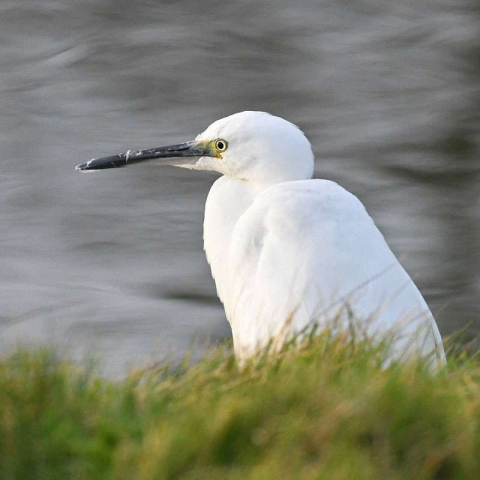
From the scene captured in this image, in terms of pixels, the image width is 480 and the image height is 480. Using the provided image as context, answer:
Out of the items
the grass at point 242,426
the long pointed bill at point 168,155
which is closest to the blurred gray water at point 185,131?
the long pointed bill at point 168,155

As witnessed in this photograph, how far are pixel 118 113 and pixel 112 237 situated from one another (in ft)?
6.48

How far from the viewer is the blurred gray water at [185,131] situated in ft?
24.4

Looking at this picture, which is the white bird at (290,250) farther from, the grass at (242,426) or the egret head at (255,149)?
the grass at (242,426)

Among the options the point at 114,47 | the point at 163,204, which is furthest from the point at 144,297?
the point at 114,47

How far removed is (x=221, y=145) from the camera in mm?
4973

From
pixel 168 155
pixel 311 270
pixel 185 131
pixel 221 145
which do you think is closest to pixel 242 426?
pixel 311 270

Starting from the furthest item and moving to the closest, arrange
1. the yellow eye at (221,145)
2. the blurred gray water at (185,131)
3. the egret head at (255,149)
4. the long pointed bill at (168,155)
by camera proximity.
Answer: the blurred gray water at (185,131), the long pointed bill at (168,155), the yellow eye at (221,145), the egret head at (255,149)

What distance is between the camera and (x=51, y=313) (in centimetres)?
688

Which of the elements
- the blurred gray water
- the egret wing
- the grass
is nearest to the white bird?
the egret wing

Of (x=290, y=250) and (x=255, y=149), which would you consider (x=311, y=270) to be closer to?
(x=290, y=250)

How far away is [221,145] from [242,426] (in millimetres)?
2499

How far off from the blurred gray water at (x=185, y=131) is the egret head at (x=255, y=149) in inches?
68.2

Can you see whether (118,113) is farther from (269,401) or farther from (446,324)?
(269,401)

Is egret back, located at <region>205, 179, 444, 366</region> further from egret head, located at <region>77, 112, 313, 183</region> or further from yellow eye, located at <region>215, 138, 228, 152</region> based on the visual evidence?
yellow eye, located at <region>215, 138, 228, 152</region>
